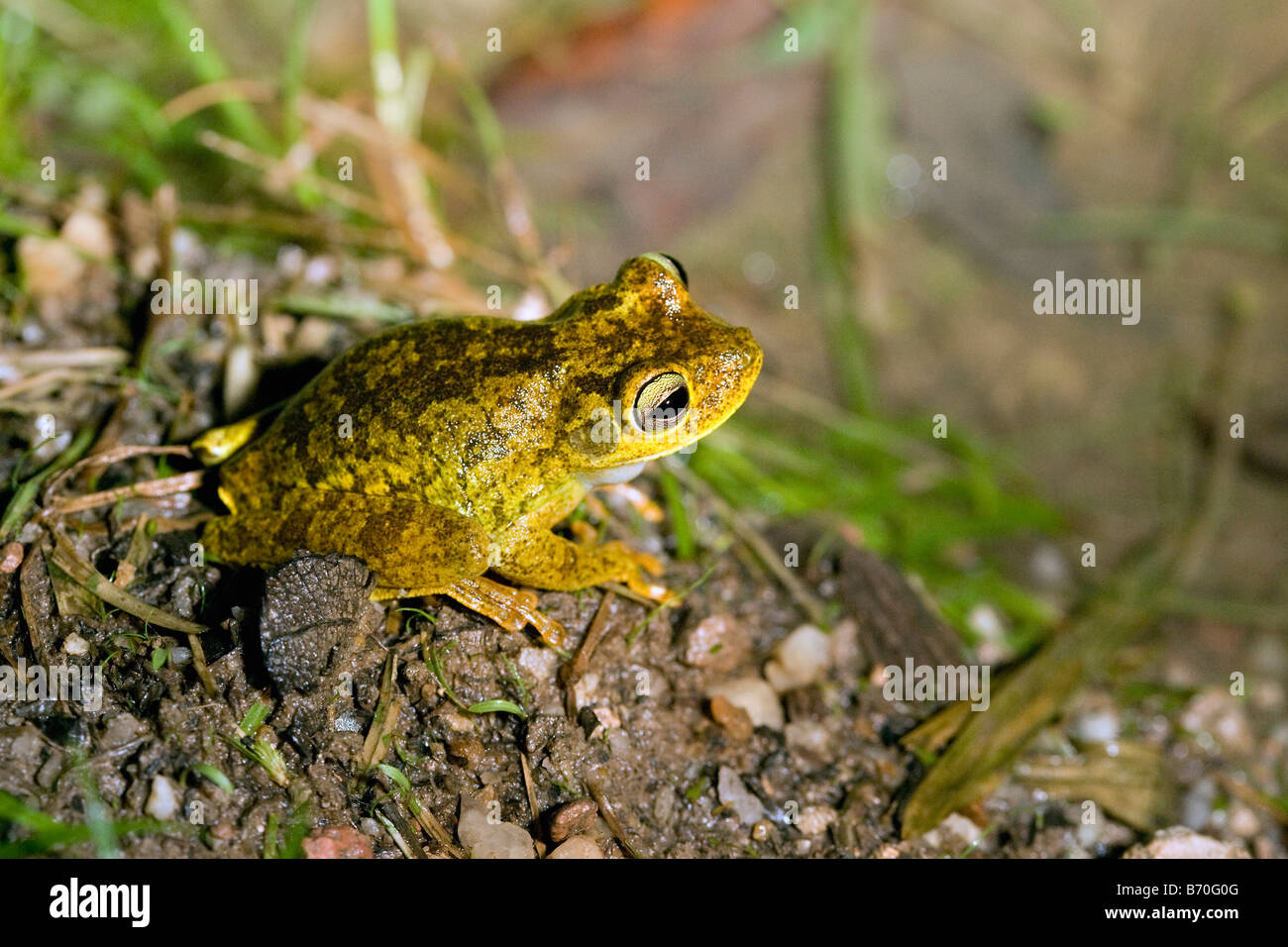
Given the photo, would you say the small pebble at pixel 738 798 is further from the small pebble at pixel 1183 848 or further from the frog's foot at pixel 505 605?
the small pebble at pixel 1183 848

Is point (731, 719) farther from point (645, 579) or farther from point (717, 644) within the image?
point (645, 579)

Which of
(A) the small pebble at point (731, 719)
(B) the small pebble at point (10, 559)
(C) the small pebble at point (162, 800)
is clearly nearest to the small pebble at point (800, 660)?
(A) the small pebble at point (731, 719)

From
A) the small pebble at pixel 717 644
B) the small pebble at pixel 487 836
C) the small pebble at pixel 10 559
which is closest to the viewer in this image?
the small pebble at pixel 487 836

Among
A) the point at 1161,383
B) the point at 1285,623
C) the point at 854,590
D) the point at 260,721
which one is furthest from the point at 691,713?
the point at 1161,383


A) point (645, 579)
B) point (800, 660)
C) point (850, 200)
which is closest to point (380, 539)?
point (645, 579)

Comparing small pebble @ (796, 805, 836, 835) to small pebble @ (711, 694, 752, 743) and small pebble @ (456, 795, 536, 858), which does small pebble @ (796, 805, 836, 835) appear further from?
small pebble @ (456, 795, 536, 858)

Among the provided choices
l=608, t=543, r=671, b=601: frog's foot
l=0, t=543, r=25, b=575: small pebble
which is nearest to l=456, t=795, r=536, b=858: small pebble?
l=608, t=543, r=671, b=601: frog's foot
